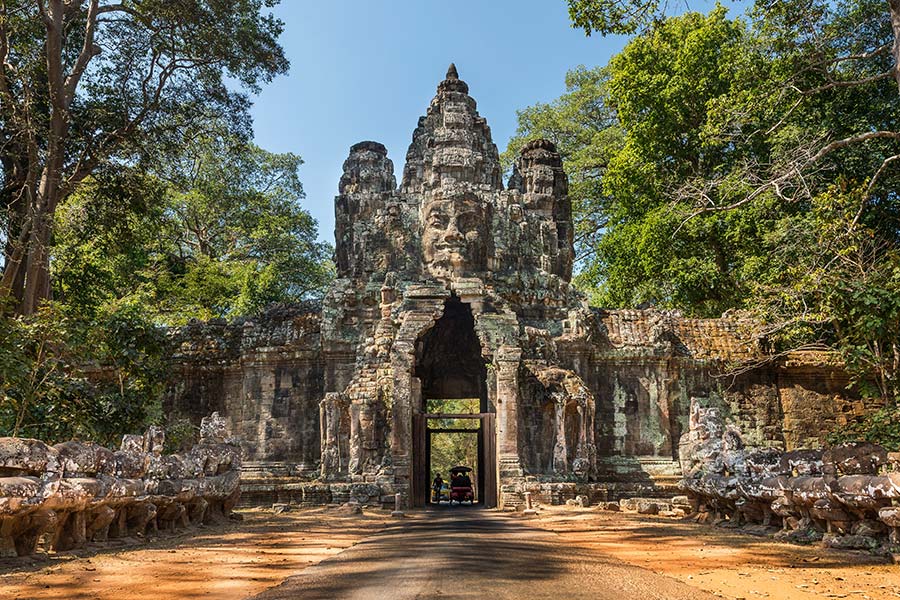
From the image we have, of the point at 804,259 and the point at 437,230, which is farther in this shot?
the point at 437,230

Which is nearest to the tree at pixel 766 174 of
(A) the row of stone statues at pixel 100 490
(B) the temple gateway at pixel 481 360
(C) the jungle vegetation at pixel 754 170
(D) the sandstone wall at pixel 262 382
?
(C) the jungle vegetation at pixel 754 170

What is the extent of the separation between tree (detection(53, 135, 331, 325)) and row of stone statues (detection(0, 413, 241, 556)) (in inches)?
316

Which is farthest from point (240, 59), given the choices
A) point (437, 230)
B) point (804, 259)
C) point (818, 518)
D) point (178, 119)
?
point (818, 518)

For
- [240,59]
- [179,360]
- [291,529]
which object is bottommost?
[291,529]

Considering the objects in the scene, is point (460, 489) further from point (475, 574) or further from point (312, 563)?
point (475, 574)

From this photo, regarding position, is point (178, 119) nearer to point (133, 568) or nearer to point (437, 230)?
point (437, 230)

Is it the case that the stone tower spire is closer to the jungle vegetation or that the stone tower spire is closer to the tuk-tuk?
the jungle vegetation

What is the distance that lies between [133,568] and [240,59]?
12321 mm

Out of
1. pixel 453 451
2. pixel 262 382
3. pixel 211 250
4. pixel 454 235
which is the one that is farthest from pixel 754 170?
pixel 453 451

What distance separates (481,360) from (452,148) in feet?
18.6

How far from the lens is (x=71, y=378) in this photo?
44.1 feet

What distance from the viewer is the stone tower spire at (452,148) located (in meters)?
18.7

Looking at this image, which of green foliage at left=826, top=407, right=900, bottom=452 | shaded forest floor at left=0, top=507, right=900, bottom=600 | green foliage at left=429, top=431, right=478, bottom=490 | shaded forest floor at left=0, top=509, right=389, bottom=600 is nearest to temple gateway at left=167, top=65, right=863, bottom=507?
green foliage at left=826, top=407, right=900, bottom=452

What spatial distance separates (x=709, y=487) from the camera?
11164 millimetres
